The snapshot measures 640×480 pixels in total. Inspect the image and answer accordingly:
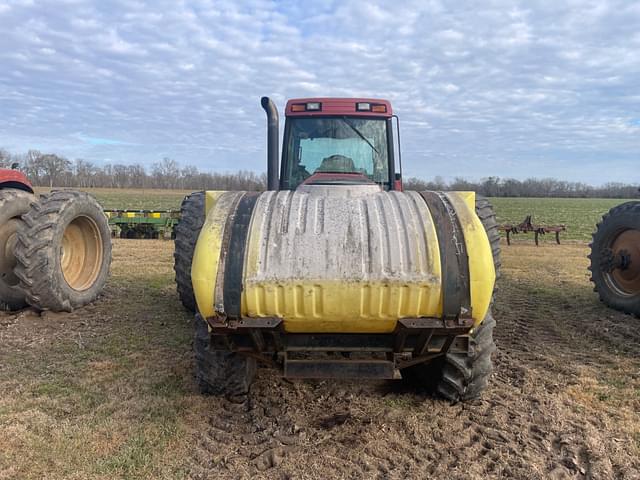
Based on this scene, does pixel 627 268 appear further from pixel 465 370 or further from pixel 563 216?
pixel 563 216

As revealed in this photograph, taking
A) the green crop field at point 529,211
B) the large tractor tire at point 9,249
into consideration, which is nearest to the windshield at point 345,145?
the large tractor tire at point 9,249

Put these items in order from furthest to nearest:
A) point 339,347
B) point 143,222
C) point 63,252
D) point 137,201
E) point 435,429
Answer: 1. point 137,201
2. point 143,222
3. point 63,252
4. point 435,429
5. point 339,347

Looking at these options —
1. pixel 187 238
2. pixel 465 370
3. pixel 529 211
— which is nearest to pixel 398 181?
pixel 187 238

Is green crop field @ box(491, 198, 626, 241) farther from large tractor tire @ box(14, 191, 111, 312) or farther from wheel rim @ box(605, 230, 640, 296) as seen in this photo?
large tractor tire @ box(14, 191, 111, 312)

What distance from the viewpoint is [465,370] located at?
361cm

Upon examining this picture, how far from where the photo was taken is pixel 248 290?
2971mm

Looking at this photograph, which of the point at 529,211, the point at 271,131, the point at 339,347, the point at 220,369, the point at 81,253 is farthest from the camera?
the point at 529,211

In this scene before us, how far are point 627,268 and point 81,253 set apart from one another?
7.29 meters

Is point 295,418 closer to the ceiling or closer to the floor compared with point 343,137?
closer to the floor

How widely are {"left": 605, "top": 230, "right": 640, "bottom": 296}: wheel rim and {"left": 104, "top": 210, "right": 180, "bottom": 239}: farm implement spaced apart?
10624 mm

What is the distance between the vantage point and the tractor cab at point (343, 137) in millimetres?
5883

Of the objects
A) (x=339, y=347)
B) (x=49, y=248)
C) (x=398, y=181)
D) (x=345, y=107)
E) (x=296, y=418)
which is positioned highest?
(x=345, y=107)

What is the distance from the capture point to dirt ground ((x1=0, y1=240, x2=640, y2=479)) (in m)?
3.06

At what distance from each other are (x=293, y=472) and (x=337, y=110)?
4030mm
